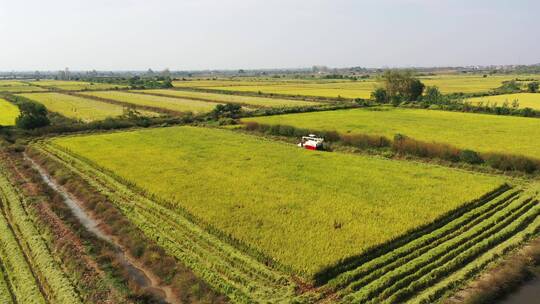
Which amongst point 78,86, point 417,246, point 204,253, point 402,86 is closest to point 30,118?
point 204,253

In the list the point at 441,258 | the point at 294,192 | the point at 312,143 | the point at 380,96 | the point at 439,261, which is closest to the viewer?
the point at 439,261

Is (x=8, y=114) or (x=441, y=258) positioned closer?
(x=441, y=258)

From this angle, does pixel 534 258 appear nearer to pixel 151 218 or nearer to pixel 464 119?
pixel 151 218

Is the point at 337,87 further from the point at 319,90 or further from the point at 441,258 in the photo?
the point at 441,258

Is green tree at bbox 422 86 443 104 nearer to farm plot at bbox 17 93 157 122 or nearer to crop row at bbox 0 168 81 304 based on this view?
farm plot at bbox 17 93 157 122

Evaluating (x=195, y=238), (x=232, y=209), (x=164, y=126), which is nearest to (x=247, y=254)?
(x=195, y=238)

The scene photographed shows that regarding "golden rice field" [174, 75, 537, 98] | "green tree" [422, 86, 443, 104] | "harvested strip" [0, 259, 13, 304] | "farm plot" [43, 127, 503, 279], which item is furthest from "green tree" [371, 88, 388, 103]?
"harvested strip" [0, 259, 13, 304]
